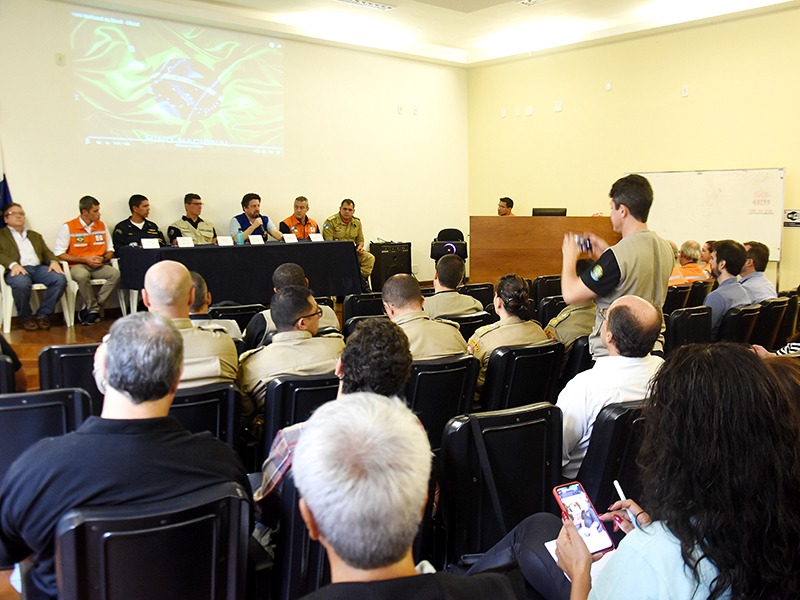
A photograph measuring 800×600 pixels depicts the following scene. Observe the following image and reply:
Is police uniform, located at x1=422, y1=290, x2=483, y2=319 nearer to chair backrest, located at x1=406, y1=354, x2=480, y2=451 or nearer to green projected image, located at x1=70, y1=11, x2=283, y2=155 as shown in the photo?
chair backrest, located at x1=406, y1=354, x2=480, y2=451

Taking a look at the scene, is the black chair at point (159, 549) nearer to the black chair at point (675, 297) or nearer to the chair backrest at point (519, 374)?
the chair backrest at point (519, 374)

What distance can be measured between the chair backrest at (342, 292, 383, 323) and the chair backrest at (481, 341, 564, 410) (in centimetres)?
186

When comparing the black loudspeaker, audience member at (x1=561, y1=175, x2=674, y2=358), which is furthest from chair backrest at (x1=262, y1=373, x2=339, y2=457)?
the black loudspeaker

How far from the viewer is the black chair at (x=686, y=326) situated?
4.26 metres

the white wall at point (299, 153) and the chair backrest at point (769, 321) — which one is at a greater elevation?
the white wall at point (299, 153)

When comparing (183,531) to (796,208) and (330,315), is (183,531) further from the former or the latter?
(796,208)

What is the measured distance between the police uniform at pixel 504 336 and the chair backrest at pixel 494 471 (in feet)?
4.12

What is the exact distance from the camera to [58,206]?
7441mm

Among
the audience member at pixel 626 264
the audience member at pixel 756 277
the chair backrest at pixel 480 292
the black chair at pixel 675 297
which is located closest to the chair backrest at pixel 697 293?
the black chair at pixel 675 297

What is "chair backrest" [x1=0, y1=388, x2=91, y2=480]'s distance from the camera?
205 centimetres

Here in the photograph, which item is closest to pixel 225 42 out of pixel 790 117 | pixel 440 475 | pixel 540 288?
pixel 540 288

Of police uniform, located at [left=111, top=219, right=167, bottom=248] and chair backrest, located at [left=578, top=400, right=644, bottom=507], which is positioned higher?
police uniform, located at [left=111, top=219, right=167, bottom=248]

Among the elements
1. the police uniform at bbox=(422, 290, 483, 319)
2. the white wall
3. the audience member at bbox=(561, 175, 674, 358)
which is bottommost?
the police uniform at bbox=(422, 290, 483, 319)

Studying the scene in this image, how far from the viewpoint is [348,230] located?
31.1ft
